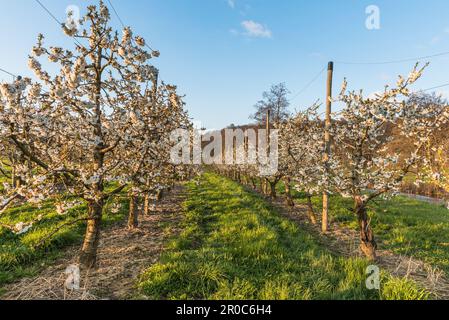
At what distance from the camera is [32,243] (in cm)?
633

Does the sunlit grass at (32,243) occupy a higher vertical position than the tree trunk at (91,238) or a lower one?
lower

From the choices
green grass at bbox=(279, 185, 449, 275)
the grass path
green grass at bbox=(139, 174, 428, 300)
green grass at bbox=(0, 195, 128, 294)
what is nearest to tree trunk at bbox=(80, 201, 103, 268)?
the grass path

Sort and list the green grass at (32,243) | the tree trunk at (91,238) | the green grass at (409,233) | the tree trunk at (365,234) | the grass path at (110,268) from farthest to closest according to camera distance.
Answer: the green grass at (409,233) < the tree trunk at (365,234) < the green grass at (32,243) < the tree trunk at (91,238) < the grass path at (110,268)

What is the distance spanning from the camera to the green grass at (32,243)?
5159mm

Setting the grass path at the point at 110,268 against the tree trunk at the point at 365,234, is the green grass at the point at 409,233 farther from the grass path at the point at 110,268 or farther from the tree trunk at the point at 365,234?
the grass path at the point at 110,268

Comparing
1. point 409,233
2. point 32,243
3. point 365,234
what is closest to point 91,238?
point 32,243

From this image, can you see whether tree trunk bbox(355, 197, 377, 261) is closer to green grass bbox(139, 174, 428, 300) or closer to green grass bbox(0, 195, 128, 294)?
green grass bbox(139, 174, 428, 300)

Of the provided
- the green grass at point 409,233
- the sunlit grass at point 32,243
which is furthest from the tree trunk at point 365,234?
the sunlit grass at point 32,243
